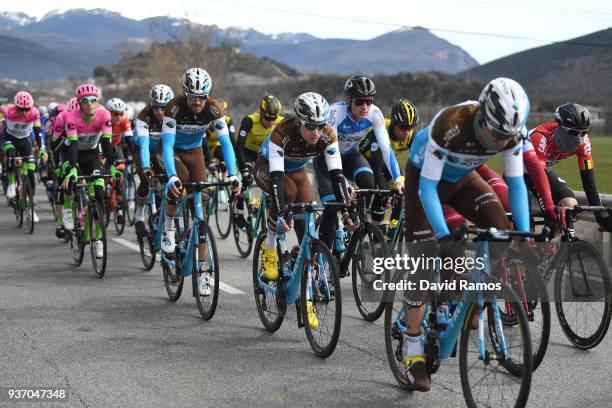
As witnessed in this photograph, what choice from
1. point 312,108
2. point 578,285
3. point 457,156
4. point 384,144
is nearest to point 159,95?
point 384,144

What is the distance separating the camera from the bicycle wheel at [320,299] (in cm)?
620

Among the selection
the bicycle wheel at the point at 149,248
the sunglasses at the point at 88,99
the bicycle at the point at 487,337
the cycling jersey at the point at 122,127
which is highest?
the sunglasses at the point at 88,99

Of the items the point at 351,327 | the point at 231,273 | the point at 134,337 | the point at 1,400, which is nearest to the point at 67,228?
the point at 231,273

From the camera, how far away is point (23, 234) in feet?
45.6

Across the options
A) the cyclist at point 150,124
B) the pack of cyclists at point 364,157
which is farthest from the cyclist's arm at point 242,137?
the cyclist at point 150,124

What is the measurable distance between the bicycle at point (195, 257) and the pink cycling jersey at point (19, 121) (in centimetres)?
730

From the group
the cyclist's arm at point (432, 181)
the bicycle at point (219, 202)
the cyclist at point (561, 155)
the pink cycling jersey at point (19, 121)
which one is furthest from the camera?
the pink cycling jersey at point (19, 121)

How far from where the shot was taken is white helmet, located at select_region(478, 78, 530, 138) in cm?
465

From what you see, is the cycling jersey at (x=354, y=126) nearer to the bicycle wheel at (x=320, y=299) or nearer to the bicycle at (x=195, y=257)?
the bicycle at (x=195, y=257)

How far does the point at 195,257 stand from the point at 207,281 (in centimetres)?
28

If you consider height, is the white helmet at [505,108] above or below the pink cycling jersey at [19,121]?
above

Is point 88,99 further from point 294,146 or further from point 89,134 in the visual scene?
point 294,146

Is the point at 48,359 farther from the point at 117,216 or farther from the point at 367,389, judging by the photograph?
the point at 117,216

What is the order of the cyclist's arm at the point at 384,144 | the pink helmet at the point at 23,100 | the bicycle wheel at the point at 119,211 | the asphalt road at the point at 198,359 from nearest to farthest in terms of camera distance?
the asphalt road at the point at 198,359 → the cyclist's arm at the point at 384,144 → the bicycle wheel at the point at 119,211 → the pink helmet at the point at 23,100
